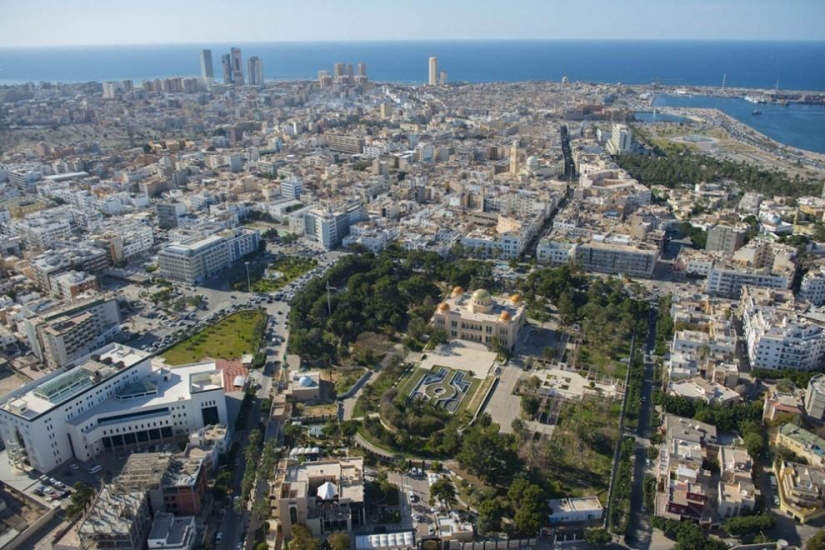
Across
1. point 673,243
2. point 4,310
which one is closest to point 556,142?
point 673,243

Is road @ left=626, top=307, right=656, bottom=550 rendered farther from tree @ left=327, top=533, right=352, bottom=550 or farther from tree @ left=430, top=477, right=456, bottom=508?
tree @ left=327, top=533, right=352, bottom=550

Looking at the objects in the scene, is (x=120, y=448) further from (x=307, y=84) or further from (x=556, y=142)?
(x=307, y=84)

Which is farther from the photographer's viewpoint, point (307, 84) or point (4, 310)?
point (307, 84)

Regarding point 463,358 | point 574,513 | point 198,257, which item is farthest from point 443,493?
point 198,257

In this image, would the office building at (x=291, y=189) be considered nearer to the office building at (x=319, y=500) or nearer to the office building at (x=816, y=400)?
the office building at (x=319, y=500)

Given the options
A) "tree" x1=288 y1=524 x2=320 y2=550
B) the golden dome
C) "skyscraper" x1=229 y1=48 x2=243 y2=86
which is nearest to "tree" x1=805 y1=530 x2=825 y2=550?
"tree" x1=288 y1=524 x2=320 y2=550

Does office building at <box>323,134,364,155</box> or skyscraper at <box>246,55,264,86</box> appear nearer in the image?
office building at <box>323,134,364,155</box>
